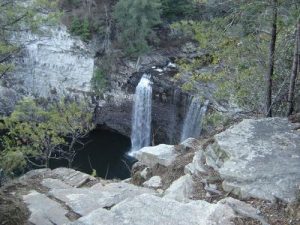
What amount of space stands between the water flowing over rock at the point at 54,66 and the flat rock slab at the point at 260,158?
21.8 m

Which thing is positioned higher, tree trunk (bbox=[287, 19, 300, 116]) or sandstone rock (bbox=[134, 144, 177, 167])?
tree trunk (bbox=[287, 19, 300, 116])

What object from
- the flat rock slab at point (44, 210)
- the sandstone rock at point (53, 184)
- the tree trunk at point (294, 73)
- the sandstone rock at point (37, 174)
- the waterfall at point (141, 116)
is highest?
the tree trunk at point (294, 73)

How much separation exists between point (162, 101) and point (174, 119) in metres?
1.29

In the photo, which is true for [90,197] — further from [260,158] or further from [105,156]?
[105,156]

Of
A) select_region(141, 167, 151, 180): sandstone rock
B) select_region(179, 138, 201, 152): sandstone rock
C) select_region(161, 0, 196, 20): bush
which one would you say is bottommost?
select_region(141, 167, 151, 180): sandstone rock

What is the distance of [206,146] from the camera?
718cm

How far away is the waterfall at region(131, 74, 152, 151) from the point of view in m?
26.6

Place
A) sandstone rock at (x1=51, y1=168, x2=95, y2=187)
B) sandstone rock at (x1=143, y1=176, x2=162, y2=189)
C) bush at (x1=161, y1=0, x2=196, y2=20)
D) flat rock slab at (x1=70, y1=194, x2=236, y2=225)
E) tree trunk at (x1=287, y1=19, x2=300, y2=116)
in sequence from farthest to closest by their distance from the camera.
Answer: bush at (x1=161, y1=0, x2=196, y2=20), sandstone rock at (x1=51, y1=168, x2=95, y2=187), tree trunk at (x1=287, y1=19, x2=300, y2=116), sandstone rock at (x1=143, y1=176, x2=162, y2=189), flat rock slab at (x1=70, y1=194, x2=236, y2=225)

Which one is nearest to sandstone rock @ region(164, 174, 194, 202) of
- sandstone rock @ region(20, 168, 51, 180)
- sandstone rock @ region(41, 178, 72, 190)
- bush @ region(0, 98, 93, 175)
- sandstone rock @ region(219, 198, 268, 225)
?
sandstone rock @ region(219, 198, 268, 225)

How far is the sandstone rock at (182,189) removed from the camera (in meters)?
5.99

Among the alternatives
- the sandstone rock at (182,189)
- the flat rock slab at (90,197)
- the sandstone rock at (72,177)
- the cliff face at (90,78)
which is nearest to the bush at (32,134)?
the sandstone rock at (72,177)

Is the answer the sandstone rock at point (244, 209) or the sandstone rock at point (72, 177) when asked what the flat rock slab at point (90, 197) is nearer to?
the sandstone rock at point (72, 177)

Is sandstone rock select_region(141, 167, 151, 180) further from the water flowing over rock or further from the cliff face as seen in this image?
the water flowing over rock

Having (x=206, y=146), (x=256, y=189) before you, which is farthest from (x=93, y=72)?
(x=256, y=189)
